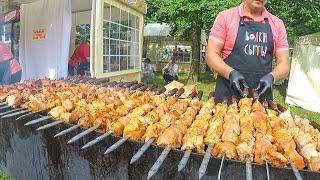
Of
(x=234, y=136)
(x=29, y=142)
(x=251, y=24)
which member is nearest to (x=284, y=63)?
(x=251, y=24)

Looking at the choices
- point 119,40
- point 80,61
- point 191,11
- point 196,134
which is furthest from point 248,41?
point 191,11

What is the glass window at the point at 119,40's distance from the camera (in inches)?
355

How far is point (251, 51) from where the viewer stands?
3594 millimetres

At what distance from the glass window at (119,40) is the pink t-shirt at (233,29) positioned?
548 centimetres

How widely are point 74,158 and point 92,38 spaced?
5.89m

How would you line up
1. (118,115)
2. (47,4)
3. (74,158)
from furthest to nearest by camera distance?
(47,4) → (118,115) → (74,158)

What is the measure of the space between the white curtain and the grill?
6.18 metres

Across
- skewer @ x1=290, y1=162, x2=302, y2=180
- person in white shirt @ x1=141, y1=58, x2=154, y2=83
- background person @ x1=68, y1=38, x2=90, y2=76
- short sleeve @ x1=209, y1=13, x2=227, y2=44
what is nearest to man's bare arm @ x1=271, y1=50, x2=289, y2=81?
short sleeve @ x1=209, y1=13, x2=227, y2=44

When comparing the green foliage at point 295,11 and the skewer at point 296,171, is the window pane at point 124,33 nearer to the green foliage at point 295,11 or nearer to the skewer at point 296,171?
the green foliage at point 295,11

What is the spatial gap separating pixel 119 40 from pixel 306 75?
6.25 metres

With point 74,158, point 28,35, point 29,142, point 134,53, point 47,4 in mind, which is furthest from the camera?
point 134,53

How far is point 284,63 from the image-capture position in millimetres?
3518

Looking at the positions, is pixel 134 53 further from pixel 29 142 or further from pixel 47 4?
pixel 29 142

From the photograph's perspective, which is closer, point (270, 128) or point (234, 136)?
point (234, 136)
